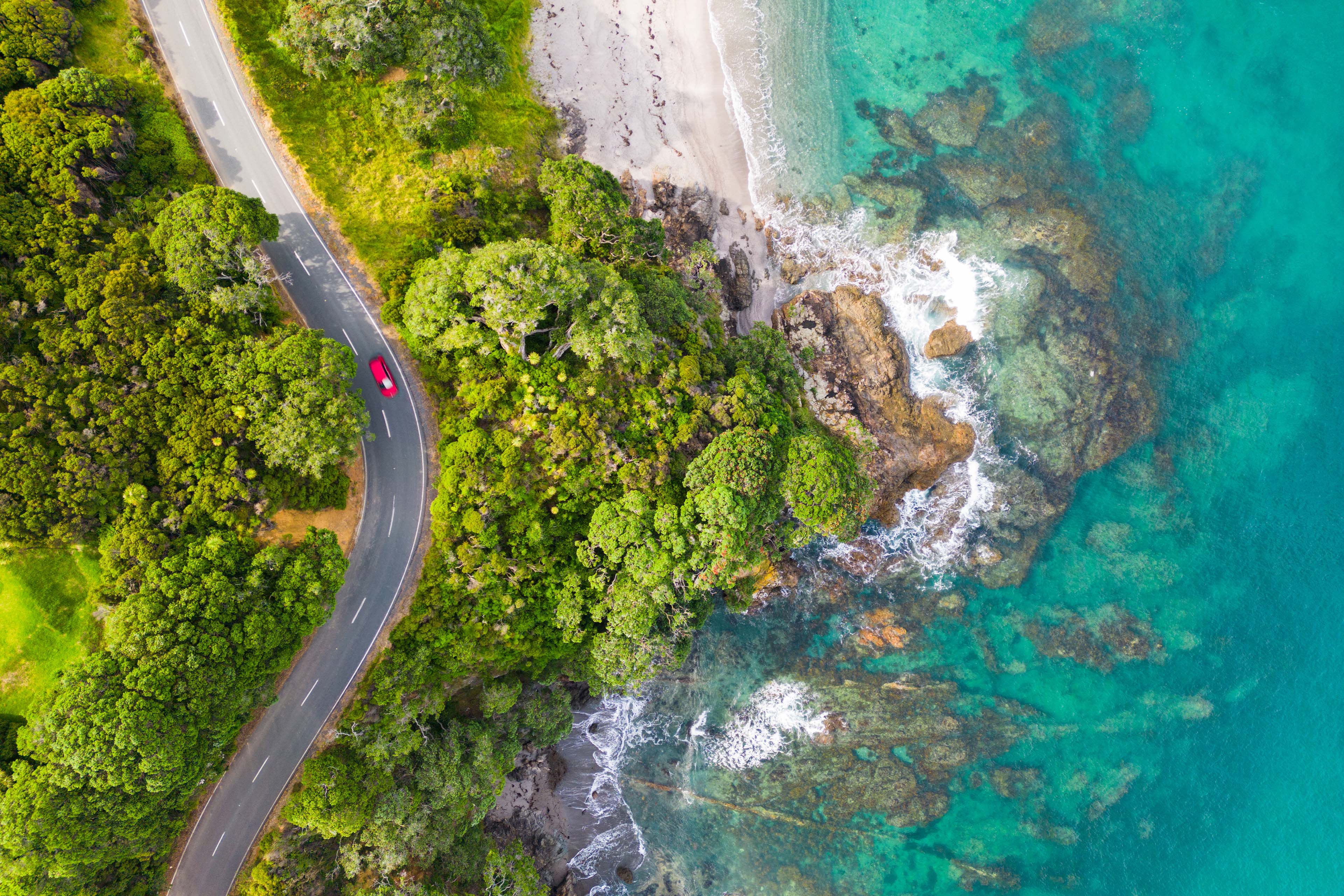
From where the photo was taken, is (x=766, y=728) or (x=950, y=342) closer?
(x=766, y=728)

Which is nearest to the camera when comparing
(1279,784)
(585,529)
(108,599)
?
(108,599)

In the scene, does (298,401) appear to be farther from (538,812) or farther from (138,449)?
(538,812)

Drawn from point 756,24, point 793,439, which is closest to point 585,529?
point 793,439

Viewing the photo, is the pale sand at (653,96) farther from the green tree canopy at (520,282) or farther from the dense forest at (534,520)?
the green tree canopy at (520,282)

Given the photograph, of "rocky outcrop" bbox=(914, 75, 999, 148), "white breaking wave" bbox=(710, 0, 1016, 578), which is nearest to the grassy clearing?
"white breaking wave" bbox=(710, 0, 1016, 578)

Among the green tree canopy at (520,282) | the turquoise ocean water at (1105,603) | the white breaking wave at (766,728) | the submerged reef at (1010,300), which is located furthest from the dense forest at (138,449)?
the submerged reef at (1010,300)

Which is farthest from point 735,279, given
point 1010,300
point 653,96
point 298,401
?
point 298,401

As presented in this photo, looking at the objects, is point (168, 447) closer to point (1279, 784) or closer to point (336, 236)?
point (336, 236)
